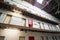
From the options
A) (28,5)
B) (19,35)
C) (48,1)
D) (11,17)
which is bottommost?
(19,35)

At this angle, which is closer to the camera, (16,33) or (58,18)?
(16,33)

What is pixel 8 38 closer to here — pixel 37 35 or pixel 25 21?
pixel 25 21

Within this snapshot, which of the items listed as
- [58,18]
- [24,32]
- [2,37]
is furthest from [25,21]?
[58,18]

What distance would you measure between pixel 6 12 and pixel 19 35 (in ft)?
3.56

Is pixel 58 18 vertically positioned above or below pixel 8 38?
above

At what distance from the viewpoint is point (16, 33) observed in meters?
3.41

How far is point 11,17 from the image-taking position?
3.42 metres

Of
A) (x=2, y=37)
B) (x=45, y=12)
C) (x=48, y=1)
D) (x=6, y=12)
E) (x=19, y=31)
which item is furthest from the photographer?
(x=45, y=12)

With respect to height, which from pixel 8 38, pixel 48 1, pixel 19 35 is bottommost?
pixel 8 38

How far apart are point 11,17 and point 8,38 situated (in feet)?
2.81

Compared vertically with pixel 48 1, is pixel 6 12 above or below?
below

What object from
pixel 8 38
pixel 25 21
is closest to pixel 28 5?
pixel 25 21

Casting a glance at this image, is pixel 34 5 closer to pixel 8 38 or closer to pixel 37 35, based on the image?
pixel 37 35

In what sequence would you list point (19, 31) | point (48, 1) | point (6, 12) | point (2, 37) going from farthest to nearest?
1. point (48, 1)
2. point (19, 31)
3. point (6, 12)
4. point (2, 37)
